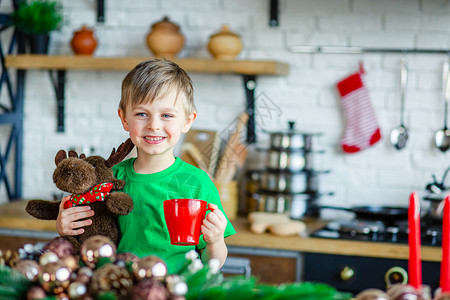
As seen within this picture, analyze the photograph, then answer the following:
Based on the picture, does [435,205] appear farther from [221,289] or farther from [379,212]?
[221,289]

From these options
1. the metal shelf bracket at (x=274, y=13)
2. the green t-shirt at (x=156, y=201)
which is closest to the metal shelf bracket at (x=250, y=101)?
the metal shelf bracket at (x=274, y=13)

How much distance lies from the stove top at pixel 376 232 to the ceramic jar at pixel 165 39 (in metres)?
1.04

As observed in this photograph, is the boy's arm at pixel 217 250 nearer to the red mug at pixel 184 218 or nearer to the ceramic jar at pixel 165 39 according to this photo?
the red mug at pixel 184 218

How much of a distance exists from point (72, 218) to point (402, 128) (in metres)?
1.82

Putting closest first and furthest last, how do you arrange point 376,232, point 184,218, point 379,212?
point 184,218
point 376,232
point 379,212

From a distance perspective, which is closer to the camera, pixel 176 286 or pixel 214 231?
pixel 176 286

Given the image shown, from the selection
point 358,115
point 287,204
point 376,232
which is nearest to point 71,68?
point 287,204

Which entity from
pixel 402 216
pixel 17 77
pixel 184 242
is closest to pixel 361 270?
pixel 402 216

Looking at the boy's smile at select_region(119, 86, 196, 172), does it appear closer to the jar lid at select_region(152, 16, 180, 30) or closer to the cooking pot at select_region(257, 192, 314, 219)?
the cooking pot at select_region(257, 192, 314, 219)

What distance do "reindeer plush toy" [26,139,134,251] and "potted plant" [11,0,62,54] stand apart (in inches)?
68.7

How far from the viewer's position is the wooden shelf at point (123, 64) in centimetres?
266

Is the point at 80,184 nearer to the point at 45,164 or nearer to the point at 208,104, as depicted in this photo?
the point at 208,104

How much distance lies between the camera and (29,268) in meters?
0.87

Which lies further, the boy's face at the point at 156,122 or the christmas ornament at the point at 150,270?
the boy's face at the point at 156,122
